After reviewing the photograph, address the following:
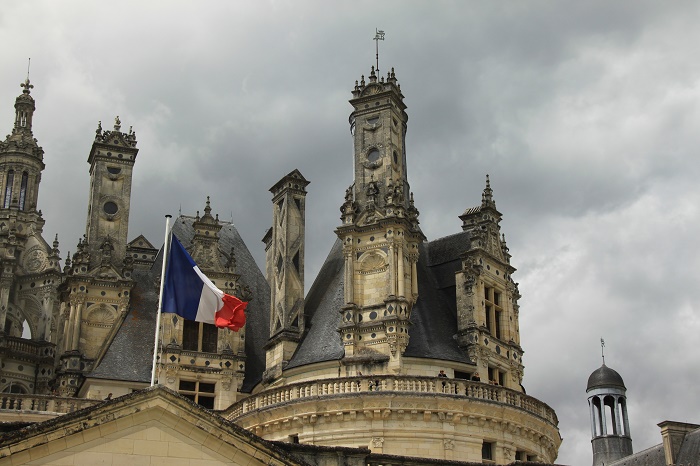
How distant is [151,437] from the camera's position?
1870cm

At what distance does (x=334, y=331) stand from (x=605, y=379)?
22.5 meters

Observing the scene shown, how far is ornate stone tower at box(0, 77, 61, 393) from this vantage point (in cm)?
4456

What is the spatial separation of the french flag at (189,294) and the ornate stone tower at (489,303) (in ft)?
50.7

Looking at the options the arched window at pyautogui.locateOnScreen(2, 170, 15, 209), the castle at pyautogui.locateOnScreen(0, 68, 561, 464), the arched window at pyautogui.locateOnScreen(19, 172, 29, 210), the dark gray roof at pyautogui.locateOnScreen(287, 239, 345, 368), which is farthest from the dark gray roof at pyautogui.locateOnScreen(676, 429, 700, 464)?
the arched window at pyautogui.locateOnScreen(2, 170, 15, 209)

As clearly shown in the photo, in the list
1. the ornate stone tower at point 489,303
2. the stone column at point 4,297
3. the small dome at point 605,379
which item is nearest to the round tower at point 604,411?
the small dome at point 605,379

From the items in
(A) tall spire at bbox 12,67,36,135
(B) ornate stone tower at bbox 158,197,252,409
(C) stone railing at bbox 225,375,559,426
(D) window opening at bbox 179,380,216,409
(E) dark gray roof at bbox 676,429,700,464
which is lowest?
(E) dark gray roof at bbox 676,429,700,464

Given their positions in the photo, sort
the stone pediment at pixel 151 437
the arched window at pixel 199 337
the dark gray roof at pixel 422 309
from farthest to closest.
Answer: the arched window at pixel 199 337, the dark gray roof at pixel 422 309, the stone pediment at pixel 151 437

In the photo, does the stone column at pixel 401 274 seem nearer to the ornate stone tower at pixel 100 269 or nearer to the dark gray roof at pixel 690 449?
the ornate stone tower at pixel 100 269

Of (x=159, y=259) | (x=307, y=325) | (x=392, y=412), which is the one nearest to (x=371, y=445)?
(x=392, y=412)

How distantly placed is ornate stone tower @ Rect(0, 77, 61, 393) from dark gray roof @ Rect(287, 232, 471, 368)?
40.6ft

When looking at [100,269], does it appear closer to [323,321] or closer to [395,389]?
[323,321]

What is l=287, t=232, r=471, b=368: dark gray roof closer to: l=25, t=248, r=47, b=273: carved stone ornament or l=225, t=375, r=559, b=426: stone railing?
l=225, t=375, r=559, b=426: stone railing

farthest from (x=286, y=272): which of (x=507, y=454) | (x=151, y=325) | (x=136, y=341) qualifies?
(x=507, y=454)

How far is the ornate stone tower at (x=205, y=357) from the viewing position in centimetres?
3994
